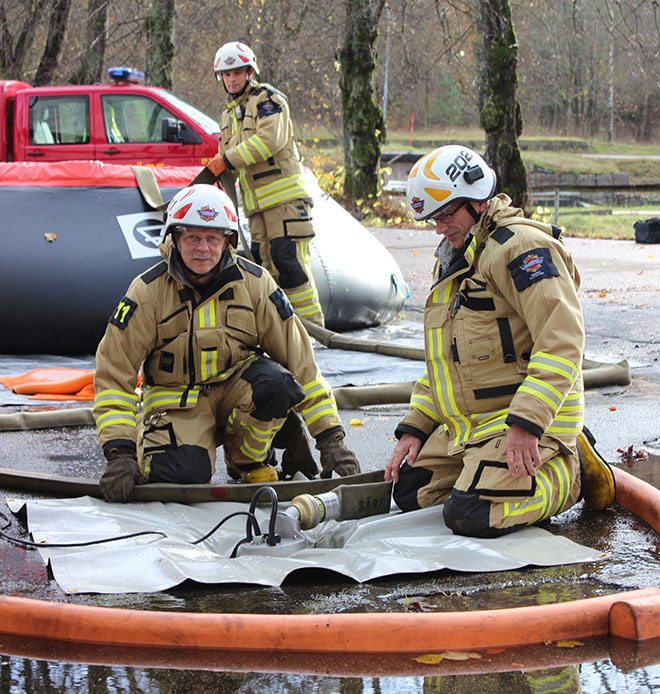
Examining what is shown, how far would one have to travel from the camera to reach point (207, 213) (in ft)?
12.9

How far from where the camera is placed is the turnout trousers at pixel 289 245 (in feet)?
23.8

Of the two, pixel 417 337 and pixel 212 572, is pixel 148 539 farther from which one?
pixel 417 337

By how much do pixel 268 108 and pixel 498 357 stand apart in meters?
4.11

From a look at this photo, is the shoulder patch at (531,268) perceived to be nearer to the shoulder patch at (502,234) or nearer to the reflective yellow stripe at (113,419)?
the shoulder patch at (502,234)

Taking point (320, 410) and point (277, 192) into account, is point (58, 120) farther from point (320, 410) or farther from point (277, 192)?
point (320, 410)

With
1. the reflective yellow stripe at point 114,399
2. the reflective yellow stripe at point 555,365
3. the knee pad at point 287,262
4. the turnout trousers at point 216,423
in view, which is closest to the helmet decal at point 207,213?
the turnout trousers at point 216,423

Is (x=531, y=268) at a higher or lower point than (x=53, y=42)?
lower

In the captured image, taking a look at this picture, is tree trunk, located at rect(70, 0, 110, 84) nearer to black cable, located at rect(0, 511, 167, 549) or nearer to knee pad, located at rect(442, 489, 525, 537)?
black cable, located at rect(0, 511, 167, 549)

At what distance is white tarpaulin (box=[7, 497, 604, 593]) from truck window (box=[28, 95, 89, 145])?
8.65 m

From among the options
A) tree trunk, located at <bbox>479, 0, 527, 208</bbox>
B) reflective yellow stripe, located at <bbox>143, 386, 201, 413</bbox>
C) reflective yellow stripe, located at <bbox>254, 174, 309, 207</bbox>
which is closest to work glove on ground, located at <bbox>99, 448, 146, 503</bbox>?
reflective yellow stripe, located at <bbox>143, 386, 201, 413</bbox>

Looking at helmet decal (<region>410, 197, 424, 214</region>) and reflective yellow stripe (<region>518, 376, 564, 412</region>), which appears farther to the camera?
helmet decal (<region>410, 197, 424, 214</region>)

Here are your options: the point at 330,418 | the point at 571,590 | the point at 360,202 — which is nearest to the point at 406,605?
the point at 571,590

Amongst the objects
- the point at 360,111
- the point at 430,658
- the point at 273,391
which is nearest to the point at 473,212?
the point at 273,391

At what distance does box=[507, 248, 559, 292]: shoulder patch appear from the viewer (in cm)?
334
